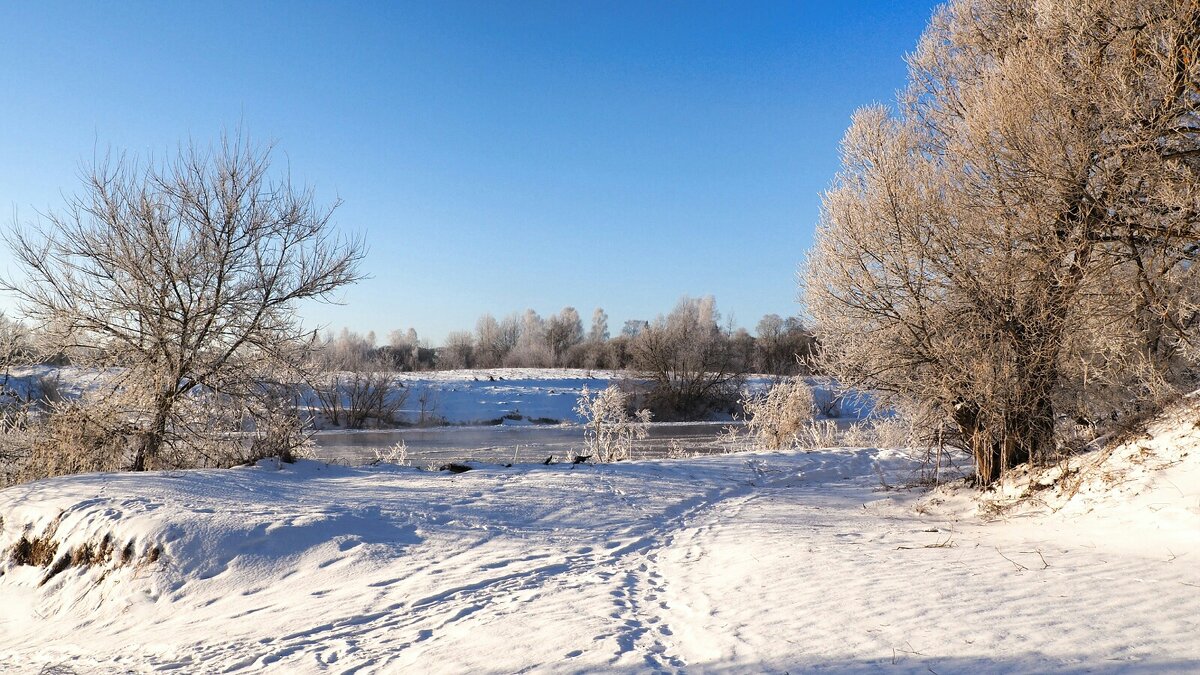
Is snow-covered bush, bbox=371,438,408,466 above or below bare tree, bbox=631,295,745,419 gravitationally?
below

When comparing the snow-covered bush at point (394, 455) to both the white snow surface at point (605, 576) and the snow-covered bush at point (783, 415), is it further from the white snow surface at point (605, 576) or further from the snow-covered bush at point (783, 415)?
the snow-covered bush at point (783, 415)

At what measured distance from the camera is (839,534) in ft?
25.4

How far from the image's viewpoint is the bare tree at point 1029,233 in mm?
7250

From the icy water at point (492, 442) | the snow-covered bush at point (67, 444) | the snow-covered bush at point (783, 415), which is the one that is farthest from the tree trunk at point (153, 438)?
the snow-covered bush at point (783, 415)

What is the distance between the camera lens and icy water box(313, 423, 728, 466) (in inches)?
841

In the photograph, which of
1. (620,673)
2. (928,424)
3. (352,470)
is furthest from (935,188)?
(352,470)

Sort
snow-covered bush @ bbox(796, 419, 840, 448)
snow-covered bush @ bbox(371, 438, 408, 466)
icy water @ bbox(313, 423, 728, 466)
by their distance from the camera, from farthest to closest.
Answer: icy water @ bbox(313, 423, 728, 466)
snow-covered bush @ bbox(796, 419, 840, 448)
snow-covered bush @ bbox(371, 438, 408, 466)

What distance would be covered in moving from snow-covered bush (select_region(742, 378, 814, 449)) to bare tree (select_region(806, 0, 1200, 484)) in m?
8.40

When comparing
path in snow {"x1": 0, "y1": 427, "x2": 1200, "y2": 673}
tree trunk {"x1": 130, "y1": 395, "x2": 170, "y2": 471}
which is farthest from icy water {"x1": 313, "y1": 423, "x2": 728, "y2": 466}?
path in snow {"x1": 0, "y1": 427, "x2": 1200, "y2": 673}

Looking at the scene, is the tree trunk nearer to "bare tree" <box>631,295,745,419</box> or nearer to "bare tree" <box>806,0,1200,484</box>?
"bare tree" <box>806,0,1200,484</box>

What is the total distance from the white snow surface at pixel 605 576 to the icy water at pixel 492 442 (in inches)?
362

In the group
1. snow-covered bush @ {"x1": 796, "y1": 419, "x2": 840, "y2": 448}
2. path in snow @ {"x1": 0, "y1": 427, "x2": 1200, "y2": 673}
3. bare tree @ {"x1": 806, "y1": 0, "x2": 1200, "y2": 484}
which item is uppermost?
bare tree @ {"x1": 806, "y1": 0, "x2": 1200, "y2": 484}

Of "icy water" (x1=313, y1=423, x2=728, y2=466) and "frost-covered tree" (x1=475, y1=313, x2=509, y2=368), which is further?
"frost-covered tree" (x1=475, y1=313, x2=509, y2=368)

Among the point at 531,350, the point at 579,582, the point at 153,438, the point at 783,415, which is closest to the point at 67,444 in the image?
the point at 153,438
